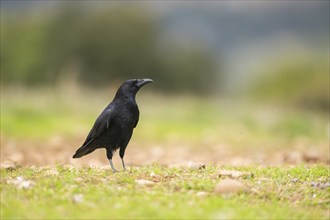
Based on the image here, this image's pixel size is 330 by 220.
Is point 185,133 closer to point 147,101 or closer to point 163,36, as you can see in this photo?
point 147,101

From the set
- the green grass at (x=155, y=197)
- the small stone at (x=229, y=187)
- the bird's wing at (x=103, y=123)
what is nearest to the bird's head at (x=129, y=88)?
the bird's wing at (x=103, y=123)

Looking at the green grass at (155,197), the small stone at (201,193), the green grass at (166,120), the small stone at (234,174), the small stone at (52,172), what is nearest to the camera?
the green grass at (155,197)

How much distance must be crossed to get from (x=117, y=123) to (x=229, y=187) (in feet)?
6.68

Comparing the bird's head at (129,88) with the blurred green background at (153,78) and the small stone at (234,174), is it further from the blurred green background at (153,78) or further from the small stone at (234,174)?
the blurred green background at (153,78)

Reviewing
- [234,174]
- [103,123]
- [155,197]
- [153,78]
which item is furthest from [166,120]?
[153,78]

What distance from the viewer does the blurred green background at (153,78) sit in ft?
61.9

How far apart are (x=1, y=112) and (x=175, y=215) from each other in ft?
46.2

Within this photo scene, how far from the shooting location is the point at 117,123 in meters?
8.45

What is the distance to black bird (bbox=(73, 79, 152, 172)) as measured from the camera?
846 cm

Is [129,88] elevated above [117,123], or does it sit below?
above

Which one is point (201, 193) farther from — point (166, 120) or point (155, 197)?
point (166, 120)

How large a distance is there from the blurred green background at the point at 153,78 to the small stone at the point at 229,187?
840 cm

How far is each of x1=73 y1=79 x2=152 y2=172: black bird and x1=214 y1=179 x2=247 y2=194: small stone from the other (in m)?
1.79

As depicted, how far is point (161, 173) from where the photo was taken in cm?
783
